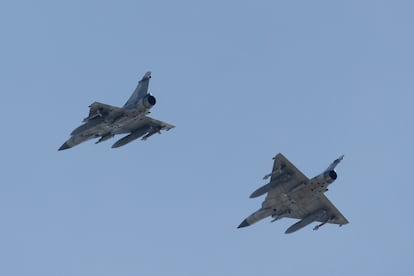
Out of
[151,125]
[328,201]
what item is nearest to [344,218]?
[328,201]

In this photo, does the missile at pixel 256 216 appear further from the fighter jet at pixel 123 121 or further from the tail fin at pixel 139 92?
the tail fin at pixel 139 92

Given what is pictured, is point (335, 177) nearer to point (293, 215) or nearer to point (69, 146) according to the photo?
point (293, 215)

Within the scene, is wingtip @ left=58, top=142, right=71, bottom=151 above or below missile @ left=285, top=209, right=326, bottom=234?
above

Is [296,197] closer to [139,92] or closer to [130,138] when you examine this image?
[130,138]

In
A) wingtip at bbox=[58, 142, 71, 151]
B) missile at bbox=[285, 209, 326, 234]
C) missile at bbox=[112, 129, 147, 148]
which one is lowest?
missile at bbox=[285, 209, 326, 234]

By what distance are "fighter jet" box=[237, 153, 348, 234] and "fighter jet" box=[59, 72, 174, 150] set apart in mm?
12908

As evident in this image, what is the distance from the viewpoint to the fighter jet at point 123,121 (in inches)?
5285

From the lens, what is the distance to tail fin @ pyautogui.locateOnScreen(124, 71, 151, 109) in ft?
444

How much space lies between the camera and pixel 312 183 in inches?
5320

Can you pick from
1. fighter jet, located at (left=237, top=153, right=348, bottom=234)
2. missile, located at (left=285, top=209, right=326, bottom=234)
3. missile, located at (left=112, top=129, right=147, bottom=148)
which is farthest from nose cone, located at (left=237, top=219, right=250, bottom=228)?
missile, located at (left=112, top=129, right=147, bottom=148)

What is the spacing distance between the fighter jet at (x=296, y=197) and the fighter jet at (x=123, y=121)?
12.9m

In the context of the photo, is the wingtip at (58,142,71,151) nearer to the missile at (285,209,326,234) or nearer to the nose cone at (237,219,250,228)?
the nose cone at (237,219,250,228)

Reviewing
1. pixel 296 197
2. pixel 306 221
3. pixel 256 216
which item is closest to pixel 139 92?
pixel 256 216

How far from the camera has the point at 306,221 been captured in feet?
458
